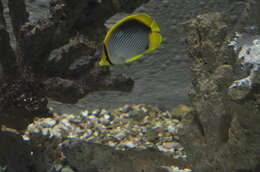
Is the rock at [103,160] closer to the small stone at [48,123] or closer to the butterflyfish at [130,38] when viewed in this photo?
the butterflyfish at [130,38]

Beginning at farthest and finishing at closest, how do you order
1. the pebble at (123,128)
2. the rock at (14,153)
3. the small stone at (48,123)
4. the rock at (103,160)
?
1. the small stone at (48,123)
2. the pebble at (123,128)
3. the rock at (103,160)
4. the rock at (14,153)

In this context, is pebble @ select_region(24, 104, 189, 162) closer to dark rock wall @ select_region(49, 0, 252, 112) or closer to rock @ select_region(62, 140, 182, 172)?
dark rock wall @ select_region(49, 0, 252, 112)

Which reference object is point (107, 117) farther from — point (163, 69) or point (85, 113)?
point (163, 69)

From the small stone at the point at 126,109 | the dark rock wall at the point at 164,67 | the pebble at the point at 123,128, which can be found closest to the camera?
the pebble at the point at 123,128

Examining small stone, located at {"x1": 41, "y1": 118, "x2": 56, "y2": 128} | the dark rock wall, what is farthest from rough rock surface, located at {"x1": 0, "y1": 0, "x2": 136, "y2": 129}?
the dark rock wall

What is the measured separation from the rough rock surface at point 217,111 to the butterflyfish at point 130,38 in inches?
31.9

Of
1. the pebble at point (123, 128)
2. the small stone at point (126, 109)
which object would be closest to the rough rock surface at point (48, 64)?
the pebble at point (123, 128)

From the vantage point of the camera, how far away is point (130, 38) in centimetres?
168

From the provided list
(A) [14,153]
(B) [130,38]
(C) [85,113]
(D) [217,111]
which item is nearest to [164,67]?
(C) [85,113]

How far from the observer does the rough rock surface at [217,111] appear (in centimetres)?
208

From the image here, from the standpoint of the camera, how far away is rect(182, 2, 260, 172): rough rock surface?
2076 mm

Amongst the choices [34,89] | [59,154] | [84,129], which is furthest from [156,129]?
[34,89]

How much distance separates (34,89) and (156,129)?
274 cm

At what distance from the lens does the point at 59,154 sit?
3514mm
